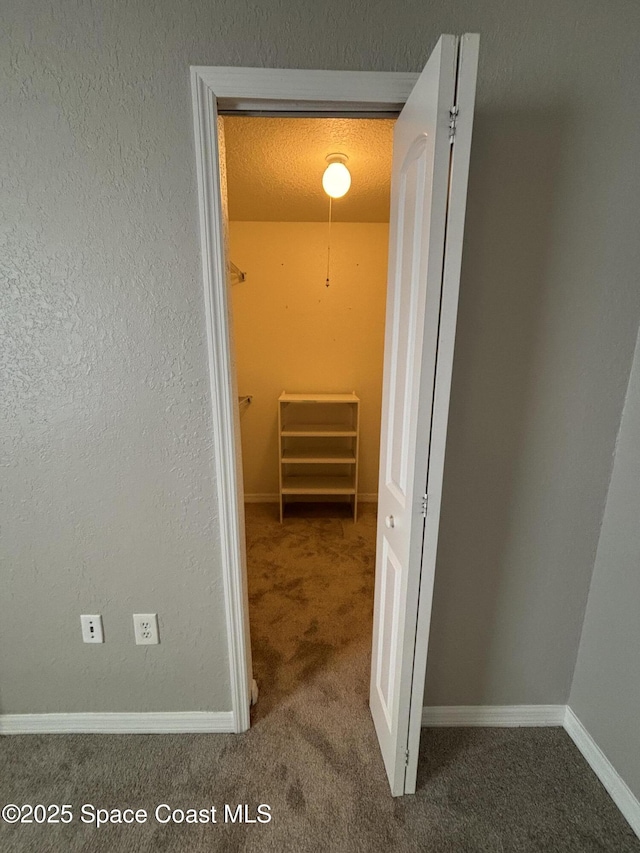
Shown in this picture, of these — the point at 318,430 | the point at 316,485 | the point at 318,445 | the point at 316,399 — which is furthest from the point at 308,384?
the point at 316,485

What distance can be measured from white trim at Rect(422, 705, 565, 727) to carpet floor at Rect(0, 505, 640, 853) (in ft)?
0.10

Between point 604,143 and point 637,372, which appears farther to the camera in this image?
point 637,372

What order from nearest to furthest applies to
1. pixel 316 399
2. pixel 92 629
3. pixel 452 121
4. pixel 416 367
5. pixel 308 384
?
pixel 452 121 → pixel 416 367 → pixel 92 629 → pixel 316 399 → pixel 308 384

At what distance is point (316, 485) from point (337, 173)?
88.1 inches

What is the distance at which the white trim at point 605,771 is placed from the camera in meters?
1.11

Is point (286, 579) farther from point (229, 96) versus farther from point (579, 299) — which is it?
point (229, 96)

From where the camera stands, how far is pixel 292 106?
1021mm

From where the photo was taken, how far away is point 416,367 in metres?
0.91

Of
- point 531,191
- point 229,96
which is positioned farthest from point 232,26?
point 531,191

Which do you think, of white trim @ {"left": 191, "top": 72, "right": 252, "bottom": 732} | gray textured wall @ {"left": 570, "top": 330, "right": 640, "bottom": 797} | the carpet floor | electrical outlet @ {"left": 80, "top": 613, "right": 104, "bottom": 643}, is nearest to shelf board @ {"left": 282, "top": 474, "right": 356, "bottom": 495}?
the carpet floor

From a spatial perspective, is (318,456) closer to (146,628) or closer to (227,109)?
(146,628)

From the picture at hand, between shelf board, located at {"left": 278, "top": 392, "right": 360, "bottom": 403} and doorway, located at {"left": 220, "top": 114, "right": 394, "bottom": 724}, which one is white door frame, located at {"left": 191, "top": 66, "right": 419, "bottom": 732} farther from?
shelf board, located at {"left": 278, "top": 392, "right": 360, "bottom": 403}

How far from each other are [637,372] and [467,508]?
675 mm

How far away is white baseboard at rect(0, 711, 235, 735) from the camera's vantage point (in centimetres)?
137
